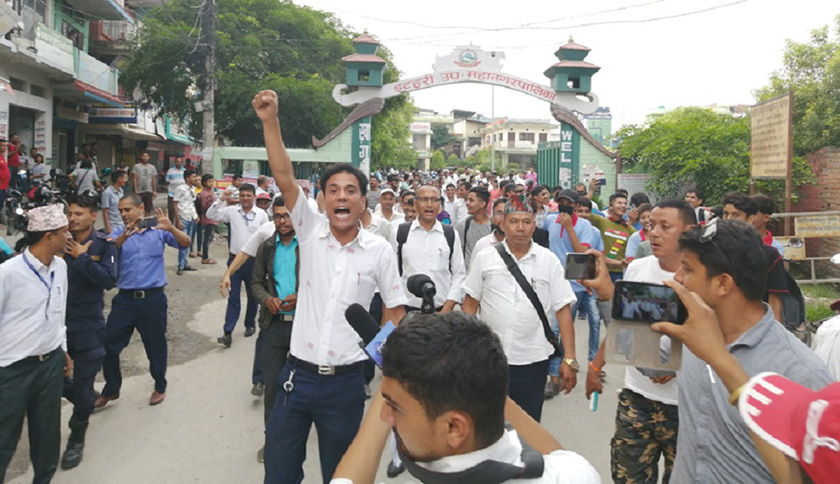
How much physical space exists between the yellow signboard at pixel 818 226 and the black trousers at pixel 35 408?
34.5 feet

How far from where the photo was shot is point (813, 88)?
15516mm

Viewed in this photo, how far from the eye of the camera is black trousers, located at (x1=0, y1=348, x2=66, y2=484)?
→ 357 centimetres

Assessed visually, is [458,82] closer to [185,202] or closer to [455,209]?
[455,209]

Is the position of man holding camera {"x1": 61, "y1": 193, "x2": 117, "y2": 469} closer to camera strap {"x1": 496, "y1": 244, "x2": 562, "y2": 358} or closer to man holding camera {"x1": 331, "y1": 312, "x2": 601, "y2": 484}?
camera strap {"x1": 496, "y1": 244, "x2": 562, "y2": 358}

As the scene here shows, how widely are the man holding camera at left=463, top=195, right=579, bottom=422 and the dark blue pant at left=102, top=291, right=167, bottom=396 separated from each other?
2914 mm

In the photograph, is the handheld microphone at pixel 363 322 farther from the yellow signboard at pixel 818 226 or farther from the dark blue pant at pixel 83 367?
the yellow signboard at pixel 818 226

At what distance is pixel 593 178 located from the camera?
54.6ft

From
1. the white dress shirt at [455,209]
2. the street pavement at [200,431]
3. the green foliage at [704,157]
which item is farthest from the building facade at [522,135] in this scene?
the street pavement at [200,431]

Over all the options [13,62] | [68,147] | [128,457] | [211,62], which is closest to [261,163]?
[211,62]

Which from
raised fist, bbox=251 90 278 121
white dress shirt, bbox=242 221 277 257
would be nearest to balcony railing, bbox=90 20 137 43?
white dress shirt, bbox=242 221 277 257

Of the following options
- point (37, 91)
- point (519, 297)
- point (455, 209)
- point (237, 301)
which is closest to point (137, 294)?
point (237, 301)

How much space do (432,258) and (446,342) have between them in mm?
4508

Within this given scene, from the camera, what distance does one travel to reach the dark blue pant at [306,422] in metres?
3.05

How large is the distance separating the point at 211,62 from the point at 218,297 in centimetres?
827
